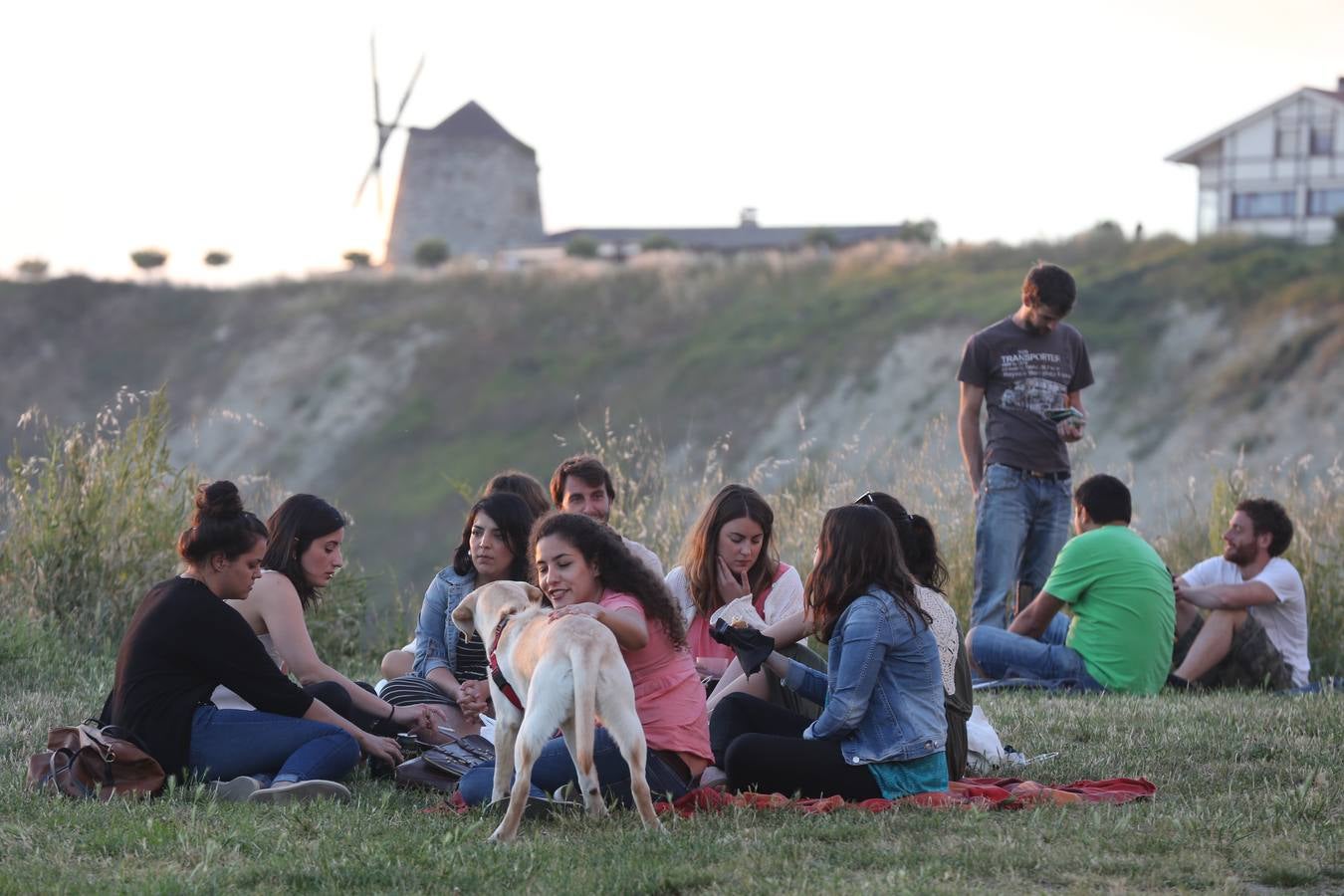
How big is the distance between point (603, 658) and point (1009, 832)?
121 centimetres

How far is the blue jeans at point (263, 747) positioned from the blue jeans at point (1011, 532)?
394 cm

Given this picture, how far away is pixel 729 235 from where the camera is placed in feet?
190

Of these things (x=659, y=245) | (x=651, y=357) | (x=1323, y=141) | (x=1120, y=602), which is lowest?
(x=1120, y=602)

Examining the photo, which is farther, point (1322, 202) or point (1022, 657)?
point (1322, 202)

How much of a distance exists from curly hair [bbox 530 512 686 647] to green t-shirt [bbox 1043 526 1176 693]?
3265 mm

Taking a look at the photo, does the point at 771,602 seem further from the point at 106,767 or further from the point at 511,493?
the point at 106,767

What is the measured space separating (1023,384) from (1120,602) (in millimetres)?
1360

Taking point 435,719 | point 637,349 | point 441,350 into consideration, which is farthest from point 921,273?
point 435,719

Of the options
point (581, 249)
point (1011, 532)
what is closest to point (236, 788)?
point (1011, 532)

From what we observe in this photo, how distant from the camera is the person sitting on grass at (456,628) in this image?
584 centimetres

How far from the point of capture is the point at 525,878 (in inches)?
154

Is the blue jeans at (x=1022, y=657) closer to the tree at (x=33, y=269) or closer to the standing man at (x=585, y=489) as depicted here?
the standing man at (x=585, y=489)

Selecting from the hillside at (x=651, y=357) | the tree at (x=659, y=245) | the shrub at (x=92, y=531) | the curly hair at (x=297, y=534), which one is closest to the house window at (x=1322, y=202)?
the hillside at (x=651, y=357)

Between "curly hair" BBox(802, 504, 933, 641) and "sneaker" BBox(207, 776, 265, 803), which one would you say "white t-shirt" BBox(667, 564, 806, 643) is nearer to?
"curly hair" BBox(802, 504, 933, 641)
